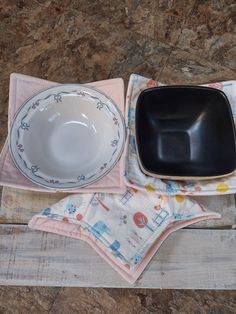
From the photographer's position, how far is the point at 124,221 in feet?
1.98

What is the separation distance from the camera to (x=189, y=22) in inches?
32.9

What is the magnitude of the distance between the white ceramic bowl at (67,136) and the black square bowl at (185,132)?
0.17ft

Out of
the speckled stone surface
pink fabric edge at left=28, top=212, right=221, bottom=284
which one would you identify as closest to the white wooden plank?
pink fabric edge at left=28, top=212, right=221, bottom=284

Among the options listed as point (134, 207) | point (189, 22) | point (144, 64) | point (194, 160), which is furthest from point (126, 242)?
point (189, 22)

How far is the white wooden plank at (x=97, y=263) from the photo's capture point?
1.96 ft

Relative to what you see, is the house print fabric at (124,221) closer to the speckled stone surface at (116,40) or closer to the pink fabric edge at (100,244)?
the pink fabric edge at (100,244)

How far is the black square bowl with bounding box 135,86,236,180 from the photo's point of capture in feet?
2.00

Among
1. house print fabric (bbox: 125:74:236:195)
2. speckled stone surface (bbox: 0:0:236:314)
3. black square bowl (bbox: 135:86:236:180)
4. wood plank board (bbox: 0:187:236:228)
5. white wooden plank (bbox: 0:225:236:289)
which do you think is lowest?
white wooden plank (bbox: 0:225:236:289)

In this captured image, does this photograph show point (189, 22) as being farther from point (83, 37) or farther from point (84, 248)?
point (84, 248)

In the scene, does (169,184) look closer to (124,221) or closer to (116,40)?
(124,221)

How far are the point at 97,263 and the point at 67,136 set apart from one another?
Result: 0.69 ft

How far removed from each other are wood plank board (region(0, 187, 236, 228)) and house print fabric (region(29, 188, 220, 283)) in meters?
0.03

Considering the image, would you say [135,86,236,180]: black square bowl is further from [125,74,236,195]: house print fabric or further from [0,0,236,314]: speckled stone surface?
[0,0,236,314]: speckled stone surface

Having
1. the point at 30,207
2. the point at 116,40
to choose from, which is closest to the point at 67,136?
the point at 30,207
